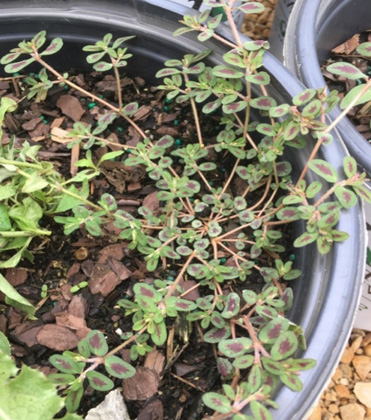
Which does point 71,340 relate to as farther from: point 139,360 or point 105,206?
point 105,206

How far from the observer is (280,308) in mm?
786

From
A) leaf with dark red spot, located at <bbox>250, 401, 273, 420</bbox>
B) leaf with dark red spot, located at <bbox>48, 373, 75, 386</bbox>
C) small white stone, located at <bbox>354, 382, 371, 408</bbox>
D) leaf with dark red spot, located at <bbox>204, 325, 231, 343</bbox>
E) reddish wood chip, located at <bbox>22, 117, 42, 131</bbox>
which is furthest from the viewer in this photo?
small white stone, located at <bbox>354, 382, 371, 408</bbox>

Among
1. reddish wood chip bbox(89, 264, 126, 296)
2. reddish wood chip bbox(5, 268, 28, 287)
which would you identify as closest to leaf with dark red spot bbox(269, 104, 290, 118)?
reddish wood chip bbox(89, 264, 126, 296)

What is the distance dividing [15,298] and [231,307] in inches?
13.9

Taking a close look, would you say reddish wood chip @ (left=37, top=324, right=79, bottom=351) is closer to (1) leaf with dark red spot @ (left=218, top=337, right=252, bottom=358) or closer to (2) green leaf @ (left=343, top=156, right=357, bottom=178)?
(1) leaf with dark red spot @ (left=218, top=337, right=252, bottom=358)

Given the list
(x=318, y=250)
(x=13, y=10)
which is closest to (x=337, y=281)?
(x=318, y=250)

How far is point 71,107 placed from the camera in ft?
3.59

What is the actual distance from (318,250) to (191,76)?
1.46ft

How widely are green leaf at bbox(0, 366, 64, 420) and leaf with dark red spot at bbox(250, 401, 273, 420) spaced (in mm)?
254

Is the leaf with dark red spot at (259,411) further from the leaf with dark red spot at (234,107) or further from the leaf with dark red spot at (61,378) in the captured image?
the leaf with dark red spot at (234,107)

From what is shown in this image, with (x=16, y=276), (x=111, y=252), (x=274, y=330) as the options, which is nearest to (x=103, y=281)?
(x=111, y=252)

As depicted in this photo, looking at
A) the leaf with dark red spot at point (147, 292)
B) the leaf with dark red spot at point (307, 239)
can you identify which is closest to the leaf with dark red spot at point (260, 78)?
the leaf with dark red spot at point (307, 239)

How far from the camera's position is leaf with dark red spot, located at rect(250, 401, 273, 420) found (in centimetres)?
60

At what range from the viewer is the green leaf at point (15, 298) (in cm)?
83
